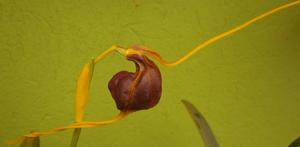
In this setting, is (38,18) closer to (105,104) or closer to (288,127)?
(105,104)

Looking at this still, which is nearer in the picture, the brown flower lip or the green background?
the brown flower lip

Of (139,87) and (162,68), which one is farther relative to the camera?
(162,68)

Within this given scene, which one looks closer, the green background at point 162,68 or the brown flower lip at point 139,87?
the brown flower lip at point 139,87
